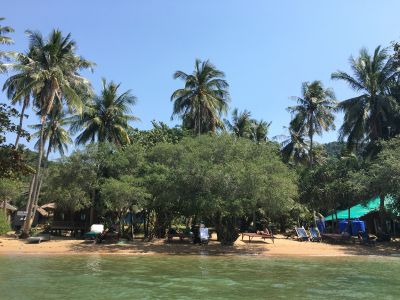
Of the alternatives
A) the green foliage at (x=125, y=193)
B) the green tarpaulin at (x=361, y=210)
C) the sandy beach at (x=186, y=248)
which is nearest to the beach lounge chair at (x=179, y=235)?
the sandy beach at (x=186, y=248)

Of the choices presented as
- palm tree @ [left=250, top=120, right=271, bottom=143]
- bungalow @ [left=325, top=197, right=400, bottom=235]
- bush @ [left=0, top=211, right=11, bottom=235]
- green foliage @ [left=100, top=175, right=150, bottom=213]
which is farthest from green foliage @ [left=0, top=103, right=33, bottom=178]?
palm tree @ [left=250, top=120, right=271, bottom=143]

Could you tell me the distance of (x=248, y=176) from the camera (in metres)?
23.7

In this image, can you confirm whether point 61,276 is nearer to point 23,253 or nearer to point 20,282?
point 20,282

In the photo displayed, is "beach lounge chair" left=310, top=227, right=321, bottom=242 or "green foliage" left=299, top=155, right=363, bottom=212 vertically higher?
"green foliage" left=299, top=155, right=363, bottom=212

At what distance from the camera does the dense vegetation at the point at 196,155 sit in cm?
2470

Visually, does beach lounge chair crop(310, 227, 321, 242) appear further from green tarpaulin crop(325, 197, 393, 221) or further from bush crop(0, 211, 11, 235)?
bush crop(0, 211, 11, 235)

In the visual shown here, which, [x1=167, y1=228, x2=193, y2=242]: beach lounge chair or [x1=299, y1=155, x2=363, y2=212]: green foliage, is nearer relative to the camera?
[x1=167, y1=228, x2=193, y2=242]: beach lounge chair

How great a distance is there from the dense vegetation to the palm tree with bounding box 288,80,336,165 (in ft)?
0.33

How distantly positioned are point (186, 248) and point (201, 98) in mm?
16033

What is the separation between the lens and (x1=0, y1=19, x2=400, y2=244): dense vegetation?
24.7 m

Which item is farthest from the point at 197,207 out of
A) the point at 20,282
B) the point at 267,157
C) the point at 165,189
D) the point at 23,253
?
the point at 20,282

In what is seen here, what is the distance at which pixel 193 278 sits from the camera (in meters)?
15.2

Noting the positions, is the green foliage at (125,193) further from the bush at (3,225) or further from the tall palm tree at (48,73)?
the bush at (3,225)

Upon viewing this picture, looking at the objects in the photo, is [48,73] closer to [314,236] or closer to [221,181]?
[221,181]
